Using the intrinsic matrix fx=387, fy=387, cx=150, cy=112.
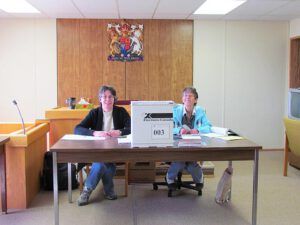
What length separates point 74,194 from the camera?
4.32 meters

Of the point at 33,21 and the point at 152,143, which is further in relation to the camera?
the point at 33,21

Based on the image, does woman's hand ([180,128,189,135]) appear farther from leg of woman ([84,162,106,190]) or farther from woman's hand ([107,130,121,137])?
leg of woman ([84,162,106,190])

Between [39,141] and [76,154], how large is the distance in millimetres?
1389

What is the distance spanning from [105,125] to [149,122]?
110 cm

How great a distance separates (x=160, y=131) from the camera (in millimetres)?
3178

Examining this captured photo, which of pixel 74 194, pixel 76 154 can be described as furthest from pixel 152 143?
pixel 74 194

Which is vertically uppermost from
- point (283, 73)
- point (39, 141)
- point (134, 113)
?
point (283, 73)

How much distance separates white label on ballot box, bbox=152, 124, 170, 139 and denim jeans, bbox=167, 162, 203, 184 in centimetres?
107

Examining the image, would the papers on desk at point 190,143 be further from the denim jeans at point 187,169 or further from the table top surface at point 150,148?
the denim jeans at point 187,169

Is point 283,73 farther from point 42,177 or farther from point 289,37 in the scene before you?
point 42,177

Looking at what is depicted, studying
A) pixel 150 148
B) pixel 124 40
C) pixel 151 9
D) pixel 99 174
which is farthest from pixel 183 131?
pixel 124 40

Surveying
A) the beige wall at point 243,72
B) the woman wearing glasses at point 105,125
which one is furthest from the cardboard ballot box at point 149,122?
the beige wall at point 243,72

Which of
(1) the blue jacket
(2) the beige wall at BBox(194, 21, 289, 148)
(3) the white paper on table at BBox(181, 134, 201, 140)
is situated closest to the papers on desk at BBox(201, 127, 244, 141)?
(3) the white paper on table at BBox(181, 134, 201, 140)

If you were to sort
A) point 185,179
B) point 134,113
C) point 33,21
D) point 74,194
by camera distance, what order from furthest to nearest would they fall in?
point 33,21 → point 185,179 → point 74,194 → point 134,113
